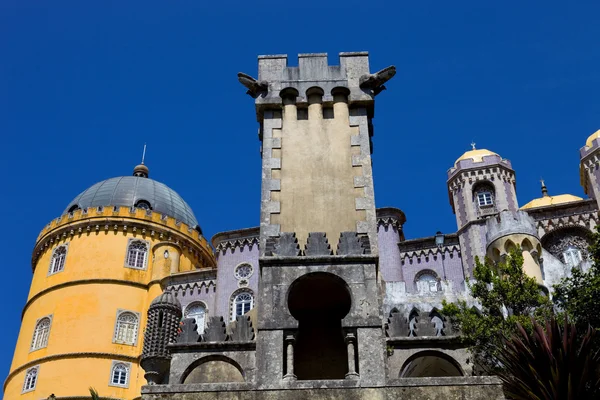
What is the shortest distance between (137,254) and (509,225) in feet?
71.6

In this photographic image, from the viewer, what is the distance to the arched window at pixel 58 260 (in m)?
43.0

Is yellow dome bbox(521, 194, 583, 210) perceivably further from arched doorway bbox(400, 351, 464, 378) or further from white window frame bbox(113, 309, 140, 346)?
arched doorway bbox(400, 351, 464, 378)

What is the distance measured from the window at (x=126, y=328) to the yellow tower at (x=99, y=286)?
0.06m

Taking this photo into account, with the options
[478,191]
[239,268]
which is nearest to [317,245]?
[239,268]

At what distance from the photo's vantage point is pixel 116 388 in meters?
38.3

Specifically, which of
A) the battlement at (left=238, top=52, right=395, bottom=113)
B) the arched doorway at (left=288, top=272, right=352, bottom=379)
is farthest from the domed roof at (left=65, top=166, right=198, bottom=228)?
the arched doorway at (left=288, top=272, right=352, bottom=379)

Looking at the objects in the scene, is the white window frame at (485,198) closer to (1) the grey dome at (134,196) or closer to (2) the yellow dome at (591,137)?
(2) the yellow dome at (591,137)

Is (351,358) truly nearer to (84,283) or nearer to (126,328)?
(126,328)

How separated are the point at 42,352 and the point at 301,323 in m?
29.3

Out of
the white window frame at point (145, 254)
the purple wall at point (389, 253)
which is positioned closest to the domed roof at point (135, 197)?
the white window frame at point (145, 254)

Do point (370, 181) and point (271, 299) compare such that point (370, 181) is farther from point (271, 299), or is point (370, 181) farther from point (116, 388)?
point (116, 388)

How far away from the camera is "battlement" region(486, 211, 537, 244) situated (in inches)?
1275

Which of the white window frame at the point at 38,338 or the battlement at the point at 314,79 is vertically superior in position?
the white window frame at the point at 38,338

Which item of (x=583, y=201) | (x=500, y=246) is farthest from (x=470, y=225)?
(x=500, y=246)
